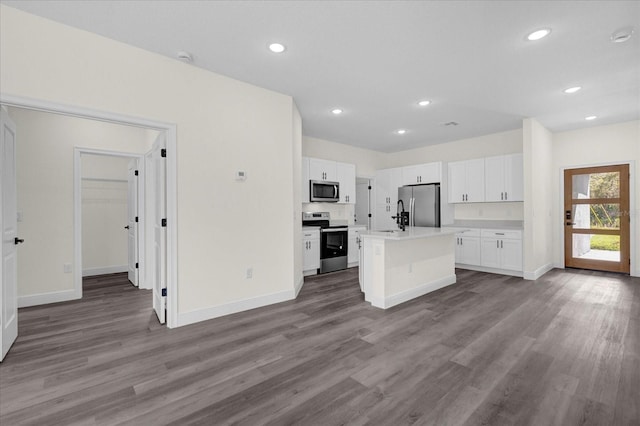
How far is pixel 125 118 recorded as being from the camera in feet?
9.13

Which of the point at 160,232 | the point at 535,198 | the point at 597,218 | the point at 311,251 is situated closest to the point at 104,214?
the point at 160,232

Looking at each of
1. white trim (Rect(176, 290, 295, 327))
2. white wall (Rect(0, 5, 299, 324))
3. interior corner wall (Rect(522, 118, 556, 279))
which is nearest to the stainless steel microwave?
white wall (Rect(0, 5, 299, 324))

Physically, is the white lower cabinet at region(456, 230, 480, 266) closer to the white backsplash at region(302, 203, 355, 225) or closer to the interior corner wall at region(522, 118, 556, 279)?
the interior corner wall at region(522, 118, 556, 279)

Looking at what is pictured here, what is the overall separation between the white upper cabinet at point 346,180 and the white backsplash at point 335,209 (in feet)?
1.28

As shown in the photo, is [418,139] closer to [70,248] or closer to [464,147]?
[464,147]

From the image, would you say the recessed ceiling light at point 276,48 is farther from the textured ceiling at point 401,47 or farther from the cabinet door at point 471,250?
the cabinet door at point 471,250

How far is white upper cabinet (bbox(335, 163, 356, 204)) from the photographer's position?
6293mm

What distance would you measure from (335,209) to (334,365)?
4.62m

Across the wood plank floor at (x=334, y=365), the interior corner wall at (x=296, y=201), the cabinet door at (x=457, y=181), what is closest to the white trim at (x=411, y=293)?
the wood plank floor at (x=334, y=365)

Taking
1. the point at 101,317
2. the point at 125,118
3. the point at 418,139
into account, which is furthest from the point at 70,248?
the point at 418,139

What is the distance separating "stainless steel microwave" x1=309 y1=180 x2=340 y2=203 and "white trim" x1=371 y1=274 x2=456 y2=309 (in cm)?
260

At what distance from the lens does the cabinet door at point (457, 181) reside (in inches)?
243

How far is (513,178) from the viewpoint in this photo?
5.50 meters

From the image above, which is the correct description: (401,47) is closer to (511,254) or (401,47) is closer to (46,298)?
(511,254)
